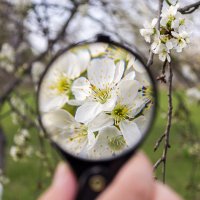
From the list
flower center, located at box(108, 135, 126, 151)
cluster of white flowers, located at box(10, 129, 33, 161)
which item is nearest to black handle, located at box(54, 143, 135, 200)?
flower center, located at box(108, 135, 126, 151)

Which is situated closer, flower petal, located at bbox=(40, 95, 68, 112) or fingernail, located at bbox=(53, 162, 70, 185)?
fingernail, located at bbox=(53, 162, 70, 185)

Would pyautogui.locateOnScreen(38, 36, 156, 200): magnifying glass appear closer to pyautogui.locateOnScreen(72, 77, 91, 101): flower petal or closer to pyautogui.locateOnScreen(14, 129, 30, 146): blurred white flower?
pyautogui.locateOnScreen(72, 77, 91, 101): flower petal

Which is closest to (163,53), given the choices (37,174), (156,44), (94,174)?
(156,44)

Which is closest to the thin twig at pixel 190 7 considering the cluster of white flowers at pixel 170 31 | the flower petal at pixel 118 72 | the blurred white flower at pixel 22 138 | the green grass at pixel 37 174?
the cluster of white flowers at pixel 170 31

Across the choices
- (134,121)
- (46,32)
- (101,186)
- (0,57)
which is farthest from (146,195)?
(0,57)

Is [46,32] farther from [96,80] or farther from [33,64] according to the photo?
[96,80]

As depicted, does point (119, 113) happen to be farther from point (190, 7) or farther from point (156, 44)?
point (190, 7)

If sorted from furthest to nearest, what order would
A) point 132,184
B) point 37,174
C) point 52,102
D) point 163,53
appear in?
point 37,174, point 163,53, point 52,102, point 132,184
